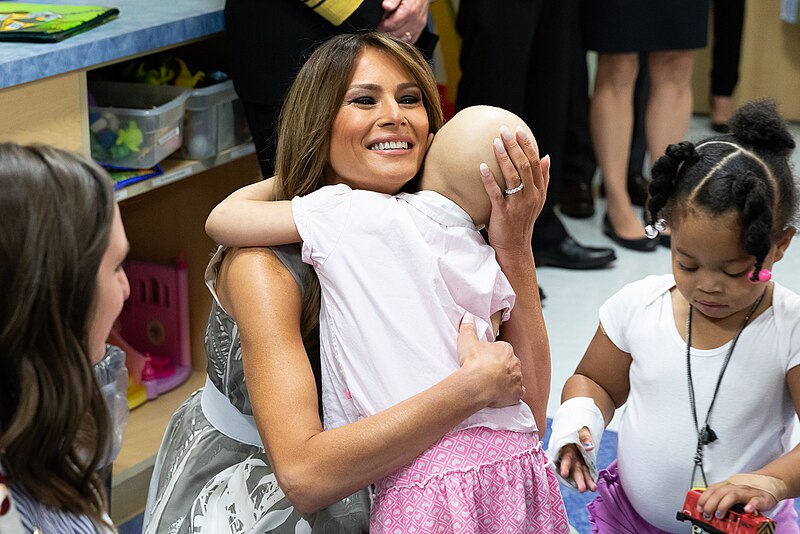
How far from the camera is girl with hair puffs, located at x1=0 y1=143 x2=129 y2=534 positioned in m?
0.96

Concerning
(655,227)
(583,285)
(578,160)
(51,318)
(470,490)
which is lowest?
(583,285)

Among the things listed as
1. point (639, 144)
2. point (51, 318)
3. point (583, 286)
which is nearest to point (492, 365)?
point (51, 318)

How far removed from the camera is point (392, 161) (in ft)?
4.83

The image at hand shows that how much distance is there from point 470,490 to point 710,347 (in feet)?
1.34

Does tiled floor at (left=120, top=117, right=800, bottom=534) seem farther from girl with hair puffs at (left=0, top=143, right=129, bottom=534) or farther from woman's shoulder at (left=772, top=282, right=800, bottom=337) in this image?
girl with hair puffs at (left=0, top=143, right=129, bottom=534)

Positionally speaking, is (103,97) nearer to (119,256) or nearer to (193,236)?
(193,236)

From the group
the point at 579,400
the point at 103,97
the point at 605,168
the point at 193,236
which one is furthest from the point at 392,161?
the point at 605,168

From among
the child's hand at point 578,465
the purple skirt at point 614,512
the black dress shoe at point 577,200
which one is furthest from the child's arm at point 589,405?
the black dress shoe at point 577,200

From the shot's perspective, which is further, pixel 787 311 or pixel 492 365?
pixel 787 311

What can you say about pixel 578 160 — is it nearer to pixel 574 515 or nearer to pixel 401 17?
pixel 401 17

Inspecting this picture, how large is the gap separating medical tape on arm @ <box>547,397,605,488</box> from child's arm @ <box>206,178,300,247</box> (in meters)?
0.43

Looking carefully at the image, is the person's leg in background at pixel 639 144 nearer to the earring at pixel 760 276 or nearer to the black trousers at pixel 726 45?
the black trousers at pixel 726 45

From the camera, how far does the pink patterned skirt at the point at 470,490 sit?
4.25ft

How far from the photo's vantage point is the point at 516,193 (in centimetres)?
144
